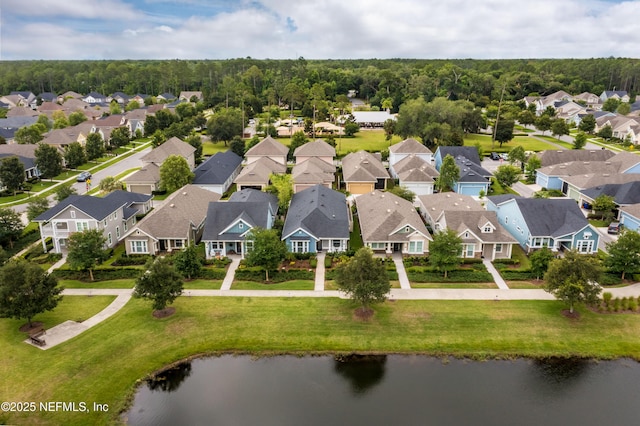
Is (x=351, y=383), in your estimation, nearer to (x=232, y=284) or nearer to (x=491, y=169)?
(x=232, y=284)

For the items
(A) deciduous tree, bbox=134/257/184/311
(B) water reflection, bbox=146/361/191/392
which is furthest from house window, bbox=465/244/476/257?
(B) water reflection, bbox=146/361/191/392

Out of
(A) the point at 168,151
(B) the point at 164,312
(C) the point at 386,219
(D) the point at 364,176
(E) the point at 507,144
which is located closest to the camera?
(B) the point at 164,312

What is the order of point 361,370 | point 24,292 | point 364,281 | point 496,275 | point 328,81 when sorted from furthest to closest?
1. point 328,81
2. point 496,275
3. point 364,281
4. point 24,292
5. point 361,370

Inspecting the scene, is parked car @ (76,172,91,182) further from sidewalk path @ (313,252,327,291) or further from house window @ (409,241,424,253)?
house window @ (409,241,424,253)

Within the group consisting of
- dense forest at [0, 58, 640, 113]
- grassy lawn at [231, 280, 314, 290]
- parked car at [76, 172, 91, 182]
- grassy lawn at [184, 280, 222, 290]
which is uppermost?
dense forest at [0, 58, 640, 113]

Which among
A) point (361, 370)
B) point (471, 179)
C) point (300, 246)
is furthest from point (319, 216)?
point (471, 179)

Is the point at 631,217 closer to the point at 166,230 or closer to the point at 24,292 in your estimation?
the point at 166,230

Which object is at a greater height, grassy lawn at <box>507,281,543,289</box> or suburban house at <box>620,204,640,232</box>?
suburban house at <box>620,204,640,232</box>
